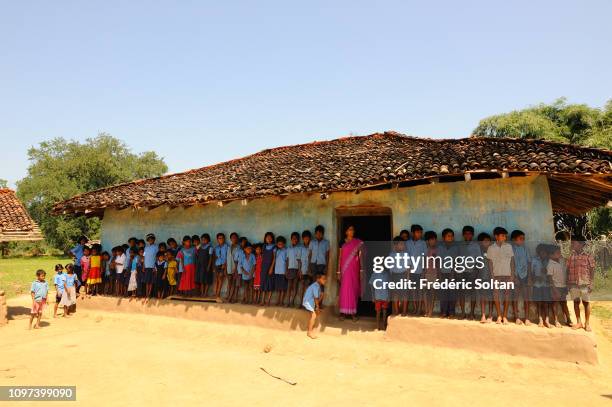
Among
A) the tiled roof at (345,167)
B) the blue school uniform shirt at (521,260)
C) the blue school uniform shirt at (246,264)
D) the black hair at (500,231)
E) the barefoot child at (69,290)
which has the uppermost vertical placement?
the tiled roof at (345,167)

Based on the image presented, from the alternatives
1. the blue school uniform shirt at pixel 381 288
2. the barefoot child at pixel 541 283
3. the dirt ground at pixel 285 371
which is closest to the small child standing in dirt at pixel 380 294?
the blue school uniform shirt at pixel 381 288

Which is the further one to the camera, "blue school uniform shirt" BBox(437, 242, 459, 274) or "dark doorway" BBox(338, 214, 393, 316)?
"dark doorway" BBox(338, 214, 393, 316)

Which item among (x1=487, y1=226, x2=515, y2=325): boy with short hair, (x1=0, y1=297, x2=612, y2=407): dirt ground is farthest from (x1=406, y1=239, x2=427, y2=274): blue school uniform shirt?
(x1=0, y1=297, x2=612, y2=407): dirt ground

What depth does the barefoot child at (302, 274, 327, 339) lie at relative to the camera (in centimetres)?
739

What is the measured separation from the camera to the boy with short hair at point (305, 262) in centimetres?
798

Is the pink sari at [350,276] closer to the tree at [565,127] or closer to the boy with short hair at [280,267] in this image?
the boy with short hair at [280,267]

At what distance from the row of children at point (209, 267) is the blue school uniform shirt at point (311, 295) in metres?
0.38

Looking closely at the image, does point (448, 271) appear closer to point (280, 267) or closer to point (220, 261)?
point (280, 267)

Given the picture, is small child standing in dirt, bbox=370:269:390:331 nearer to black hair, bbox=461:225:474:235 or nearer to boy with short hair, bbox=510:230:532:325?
black hair, bbox=461:225:474:235

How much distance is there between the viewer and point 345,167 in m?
8.60

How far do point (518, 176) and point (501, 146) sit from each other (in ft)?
3.74

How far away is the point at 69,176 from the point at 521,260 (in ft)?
124

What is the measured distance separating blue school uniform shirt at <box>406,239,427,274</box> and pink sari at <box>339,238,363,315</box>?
3.11 feet

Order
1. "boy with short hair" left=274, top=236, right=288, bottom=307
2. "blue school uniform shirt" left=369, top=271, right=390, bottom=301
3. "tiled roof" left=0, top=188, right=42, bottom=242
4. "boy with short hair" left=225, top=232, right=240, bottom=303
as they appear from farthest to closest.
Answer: "tiled roof" left=0, top=188, right=42, bottom=242 → "boy with short hair" left=225, top=232, right=240, bottom=303 → "boy with short hair" left=274, top=236, right=288, bottom=307 → "blue school uniform shirt" left=369, top=271, right=390, bottom=301
